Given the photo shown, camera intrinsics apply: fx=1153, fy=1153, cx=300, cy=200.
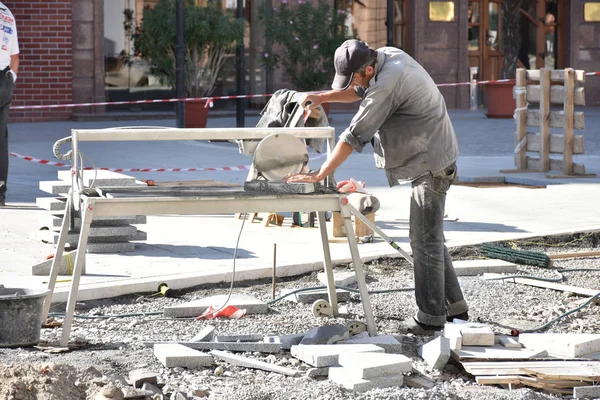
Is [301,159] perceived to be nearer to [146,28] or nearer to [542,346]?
[542,346]

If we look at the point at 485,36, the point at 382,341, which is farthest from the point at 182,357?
the point at 485,36

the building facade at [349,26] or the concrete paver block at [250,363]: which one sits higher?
the building facade at [349,26]

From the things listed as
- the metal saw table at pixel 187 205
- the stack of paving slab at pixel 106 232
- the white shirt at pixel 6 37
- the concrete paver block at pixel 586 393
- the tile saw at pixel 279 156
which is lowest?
the concrete paver block at pixel 586 393

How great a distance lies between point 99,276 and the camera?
26.1ft

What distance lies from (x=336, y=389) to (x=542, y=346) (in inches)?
51.7

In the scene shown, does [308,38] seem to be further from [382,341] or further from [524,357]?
[524,357]

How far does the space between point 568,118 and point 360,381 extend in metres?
10.1

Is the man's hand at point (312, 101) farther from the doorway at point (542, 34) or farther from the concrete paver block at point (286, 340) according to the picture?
the doorway at point (542, 34)

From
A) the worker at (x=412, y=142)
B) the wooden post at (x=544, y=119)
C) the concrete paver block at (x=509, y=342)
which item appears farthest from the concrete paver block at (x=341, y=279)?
the wooden post at (x=544, y=119)

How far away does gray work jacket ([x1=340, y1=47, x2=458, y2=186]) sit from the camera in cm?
610

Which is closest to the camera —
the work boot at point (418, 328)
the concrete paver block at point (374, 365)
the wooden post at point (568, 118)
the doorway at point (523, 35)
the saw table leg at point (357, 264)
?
the concrete paver block at point (374, 365)

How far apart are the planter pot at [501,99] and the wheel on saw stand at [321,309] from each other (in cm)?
1812

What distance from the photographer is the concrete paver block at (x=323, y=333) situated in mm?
6033

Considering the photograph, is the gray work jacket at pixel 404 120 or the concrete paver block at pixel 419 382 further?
the gray work jacket at pixel 404 120
